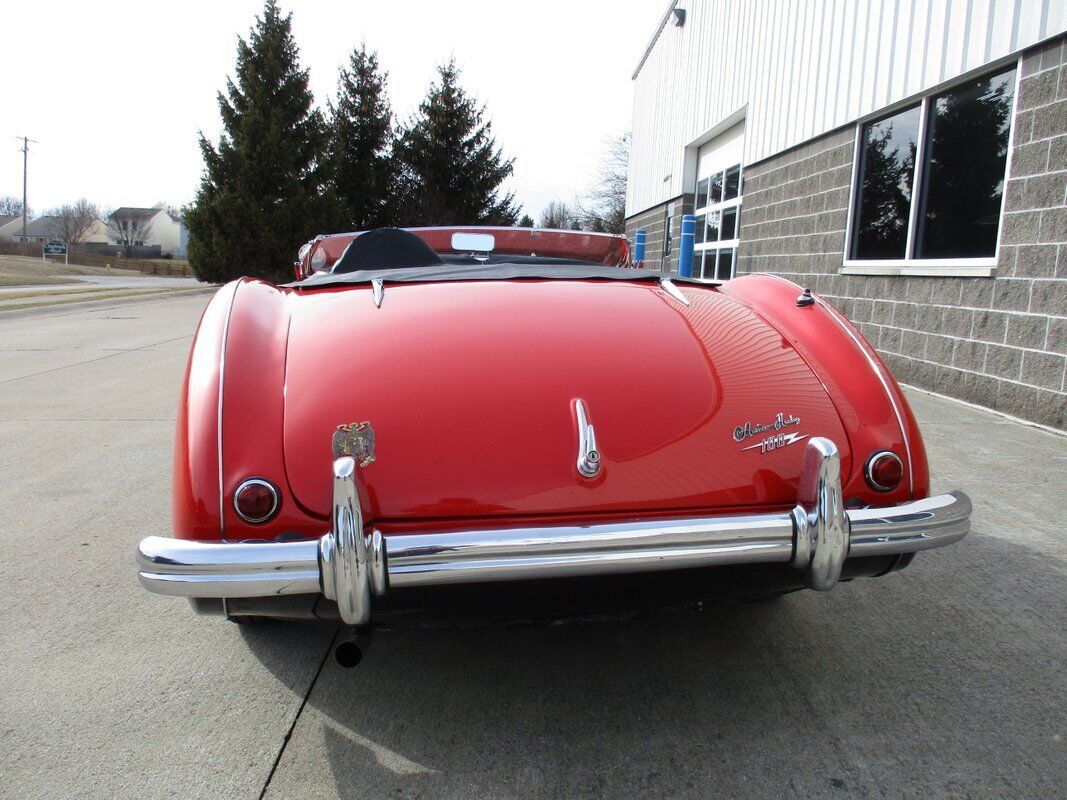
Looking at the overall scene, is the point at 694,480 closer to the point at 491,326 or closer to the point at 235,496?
the point at 491,326

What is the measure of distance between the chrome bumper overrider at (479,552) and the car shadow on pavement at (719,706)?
29 centimetres

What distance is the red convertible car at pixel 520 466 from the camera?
65.0 inches

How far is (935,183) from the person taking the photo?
6469mm

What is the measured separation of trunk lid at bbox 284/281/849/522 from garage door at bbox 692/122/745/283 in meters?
10.5

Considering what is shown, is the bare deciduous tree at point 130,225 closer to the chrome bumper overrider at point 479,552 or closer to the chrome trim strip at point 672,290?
the chrome trim strip at point 672,290

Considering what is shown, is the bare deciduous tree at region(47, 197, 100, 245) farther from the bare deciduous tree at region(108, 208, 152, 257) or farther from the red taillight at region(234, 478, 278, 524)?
the red taillight at region(234, 478, 278, 524)

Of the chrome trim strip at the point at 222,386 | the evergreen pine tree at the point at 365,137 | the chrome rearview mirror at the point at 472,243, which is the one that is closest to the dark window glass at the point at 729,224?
the chrome rearview mirror at the point at 472,243

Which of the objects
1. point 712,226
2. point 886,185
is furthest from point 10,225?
point 886,185

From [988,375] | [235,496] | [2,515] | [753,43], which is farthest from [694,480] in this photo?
[753,43]

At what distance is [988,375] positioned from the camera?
568 centimetres

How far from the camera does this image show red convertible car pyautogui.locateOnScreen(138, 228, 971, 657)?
1651 millimetres

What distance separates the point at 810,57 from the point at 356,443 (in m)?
8.89

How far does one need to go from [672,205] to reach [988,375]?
11.5 m

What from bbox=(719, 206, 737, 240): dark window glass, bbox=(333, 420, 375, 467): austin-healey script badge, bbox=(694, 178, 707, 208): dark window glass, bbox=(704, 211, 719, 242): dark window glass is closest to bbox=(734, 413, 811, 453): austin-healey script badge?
bbox=(333, 420, 375, 467): austin-healey script badge
